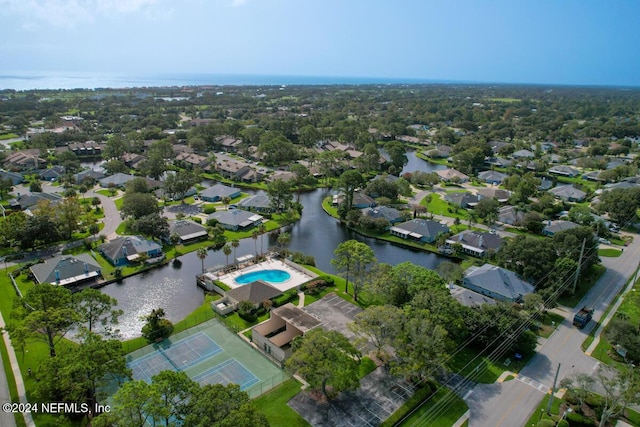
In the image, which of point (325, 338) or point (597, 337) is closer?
point (325, 338)

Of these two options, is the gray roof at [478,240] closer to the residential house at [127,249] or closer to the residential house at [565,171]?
the residential house at [127,249]

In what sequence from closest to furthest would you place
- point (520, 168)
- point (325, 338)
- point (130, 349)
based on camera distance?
point (325, 338), point (130, 349), point (520, 168)

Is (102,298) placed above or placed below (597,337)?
above

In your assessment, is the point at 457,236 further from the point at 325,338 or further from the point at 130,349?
the point at 130,349

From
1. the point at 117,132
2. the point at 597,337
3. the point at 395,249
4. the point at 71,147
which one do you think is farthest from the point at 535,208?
the point at 117,132

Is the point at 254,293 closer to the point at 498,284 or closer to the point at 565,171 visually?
the point at 498,284

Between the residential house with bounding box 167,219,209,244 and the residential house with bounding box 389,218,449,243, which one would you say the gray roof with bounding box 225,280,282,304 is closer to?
the residential house with bounding box 167,219,209,244
